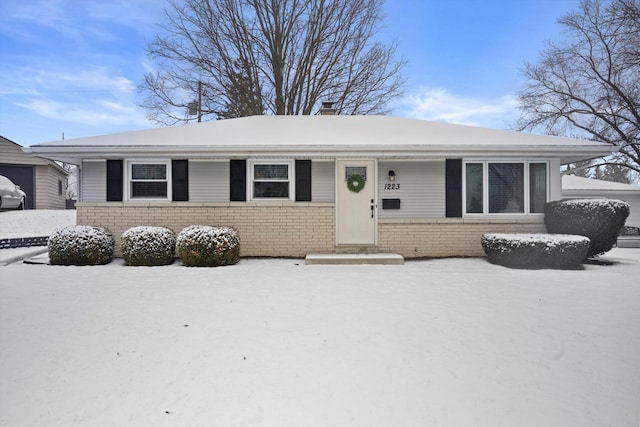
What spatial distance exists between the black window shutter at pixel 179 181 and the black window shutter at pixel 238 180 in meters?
1.18

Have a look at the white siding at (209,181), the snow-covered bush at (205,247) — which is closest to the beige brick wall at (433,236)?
the snow-covered bush at (205,247)

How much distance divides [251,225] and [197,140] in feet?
8.96

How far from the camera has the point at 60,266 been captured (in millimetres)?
8367

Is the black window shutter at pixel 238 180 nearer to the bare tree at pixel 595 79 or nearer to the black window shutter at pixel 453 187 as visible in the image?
the black window shutter at pixel 453 187

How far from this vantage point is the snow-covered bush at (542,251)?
816 centimetres

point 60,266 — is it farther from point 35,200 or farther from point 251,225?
point 35,200

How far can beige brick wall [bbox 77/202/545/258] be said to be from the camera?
31.5 ft

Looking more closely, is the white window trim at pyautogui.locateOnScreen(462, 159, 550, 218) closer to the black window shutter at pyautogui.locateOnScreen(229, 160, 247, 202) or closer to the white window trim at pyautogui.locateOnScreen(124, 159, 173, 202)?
the black window shutter at pyautogui.locateOnScreen(229, 160, 247, 202)

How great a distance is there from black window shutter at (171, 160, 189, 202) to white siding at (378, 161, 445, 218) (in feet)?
16.8

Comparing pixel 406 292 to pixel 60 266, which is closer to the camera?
pixel 406 292

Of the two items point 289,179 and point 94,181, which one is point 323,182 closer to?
point 289,179

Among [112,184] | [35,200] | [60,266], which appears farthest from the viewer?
[35,200]

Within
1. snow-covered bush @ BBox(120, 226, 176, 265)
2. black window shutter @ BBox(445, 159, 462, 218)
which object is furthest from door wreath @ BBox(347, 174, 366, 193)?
snow-covered bush @ BBox(120, 226, 176, 265)

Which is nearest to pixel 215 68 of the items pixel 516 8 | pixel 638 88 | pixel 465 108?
pixel 465 108
